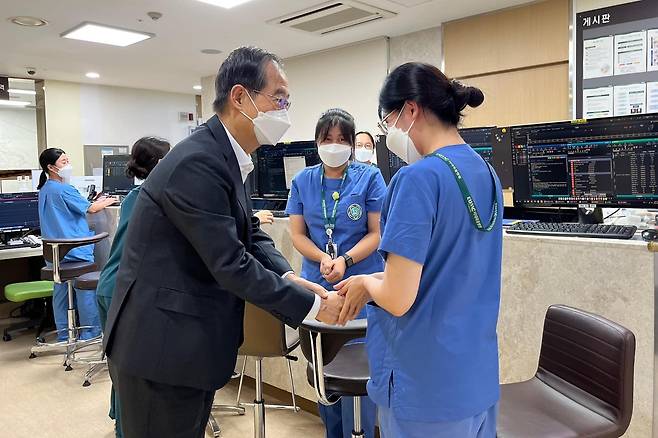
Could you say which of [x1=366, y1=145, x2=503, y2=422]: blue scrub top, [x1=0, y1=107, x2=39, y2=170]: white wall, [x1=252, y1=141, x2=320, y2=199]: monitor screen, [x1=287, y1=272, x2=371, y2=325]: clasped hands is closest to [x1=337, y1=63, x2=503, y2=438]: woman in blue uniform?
[x1=366, y1=145, x2=503, y2=422]: blue scrub top

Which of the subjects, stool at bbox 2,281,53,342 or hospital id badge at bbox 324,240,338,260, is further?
stool at bbox 2,281,53,342

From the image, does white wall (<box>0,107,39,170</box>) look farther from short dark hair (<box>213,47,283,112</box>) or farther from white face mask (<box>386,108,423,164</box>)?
white face mask (<box>386,108,423,164</box>)

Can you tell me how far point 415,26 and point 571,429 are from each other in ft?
16.3

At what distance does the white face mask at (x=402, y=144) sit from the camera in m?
1.32

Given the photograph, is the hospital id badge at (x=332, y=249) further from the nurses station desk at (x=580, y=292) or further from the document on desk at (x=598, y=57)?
the document on desk at (x=598, y=57)

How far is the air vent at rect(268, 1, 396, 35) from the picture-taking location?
4.91 meters

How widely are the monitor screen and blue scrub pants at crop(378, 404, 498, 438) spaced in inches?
74.0

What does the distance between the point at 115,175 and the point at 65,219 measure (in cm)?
70

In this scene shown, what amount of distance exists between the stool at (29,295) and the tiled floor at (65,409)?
1.66 feet

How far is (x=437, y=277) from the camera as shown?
1.14m

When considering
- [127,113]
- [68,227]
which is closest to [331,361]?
[68,227]

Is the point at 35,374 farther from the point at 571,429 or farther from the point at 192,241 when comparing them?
the point at 571,429

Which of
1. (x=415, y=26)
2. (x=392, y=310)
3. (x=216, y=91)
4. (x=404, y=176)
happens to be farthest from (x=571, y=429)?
(x=415, y=26)

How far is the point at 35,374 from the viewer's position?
3.82m
